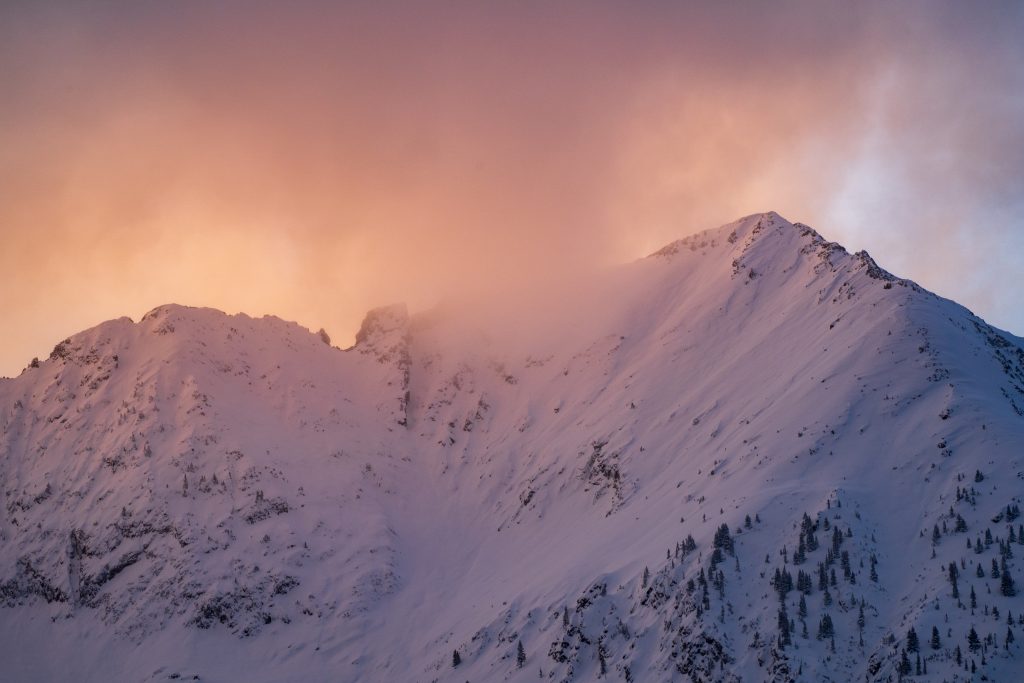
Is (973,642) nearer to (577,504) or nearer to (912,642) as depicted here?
(912,642)

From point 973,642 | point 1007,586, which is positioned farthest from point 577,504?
point 973,642

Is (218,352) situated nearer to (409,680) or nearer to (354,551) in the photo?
(354,551)

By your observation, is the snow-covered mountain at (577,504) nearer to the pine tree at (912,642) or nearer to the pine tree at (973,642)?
the pine tree at (973,642)

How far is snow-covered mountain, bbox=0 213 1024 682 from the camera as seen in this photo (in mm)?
100188

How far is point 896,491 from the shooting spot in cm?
10938

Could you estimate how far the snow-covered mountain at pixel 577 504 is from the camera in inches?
3944

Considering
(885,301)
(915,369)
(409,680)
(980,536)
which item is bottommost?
(409,680)

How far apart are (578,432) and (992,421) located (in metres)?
70.7

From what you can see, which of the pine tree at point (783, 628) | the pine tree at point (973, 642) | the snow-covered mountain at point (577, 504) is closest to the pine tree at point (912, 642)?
the snow-covered mountain at point (577, 504)

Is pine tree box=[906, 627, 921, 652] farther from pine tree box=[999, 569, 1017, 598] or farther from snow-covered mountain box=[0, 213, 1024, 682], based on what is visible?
pine tree box=[999, 569, 1017, 598]

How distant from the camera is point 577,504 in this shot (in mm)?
151375

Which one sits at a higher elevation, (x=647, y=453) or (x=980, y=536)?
(x=647, y=453)

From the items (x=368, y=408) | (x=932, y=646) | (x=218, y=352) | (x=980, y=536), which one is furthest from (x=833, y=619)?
(x=218, y=352)

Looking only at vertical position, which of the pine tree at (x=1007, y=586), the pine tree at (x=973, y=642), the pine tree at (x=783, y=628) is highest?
the pine tree at (x=1007, y=586)
